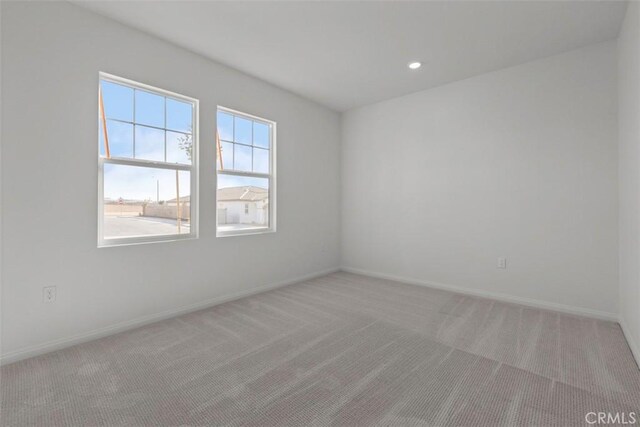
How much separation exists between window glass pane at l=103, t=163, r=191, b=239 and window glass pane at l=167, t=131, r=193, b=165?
0.45ft

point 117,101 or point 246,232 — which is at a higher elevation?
point 117,101

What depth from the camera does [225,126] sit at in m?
3.43

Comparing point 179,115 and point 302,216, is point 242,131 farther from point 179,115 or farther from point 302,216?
point 302,216

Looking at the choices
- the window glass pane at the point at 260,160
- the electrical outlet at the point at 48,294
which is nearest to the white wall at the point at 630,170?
the window glass pane at the point at 260,160

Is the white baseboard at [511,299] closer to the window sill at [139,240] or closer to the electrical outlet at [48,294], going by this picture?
the window sill at [139,240]

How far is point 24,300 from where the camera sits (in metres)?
2.09

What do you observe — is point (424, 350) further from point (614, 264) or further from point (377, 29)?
point (377, 29)

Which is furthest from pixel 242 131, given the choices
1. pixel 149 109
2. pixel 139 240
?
pixel 139 240

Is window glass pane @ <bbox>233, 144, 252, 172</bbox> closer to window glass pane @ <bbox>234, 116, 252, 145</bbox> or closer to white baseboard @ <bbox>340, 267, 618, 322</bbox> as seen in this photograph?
window glass pane @ <bbox>234, 116, 252, 145</bbox>

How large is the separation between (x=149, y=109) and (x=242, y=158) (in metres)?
1.13

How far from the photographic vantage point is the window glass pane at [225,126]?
11.1ft

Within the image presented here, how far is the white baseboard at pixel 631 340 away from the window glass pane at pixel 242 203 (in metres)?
3.68

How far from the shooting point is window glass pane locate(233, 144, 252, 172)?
355 centimetres

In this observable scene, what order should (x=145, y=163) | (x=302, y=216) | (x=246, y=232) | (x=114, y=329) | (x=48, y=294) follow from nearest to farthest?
(x=48, y=294) → (x=114, y=329) → (x=145, y=163) → (x=246, y=232) → (x=302, y=216)
